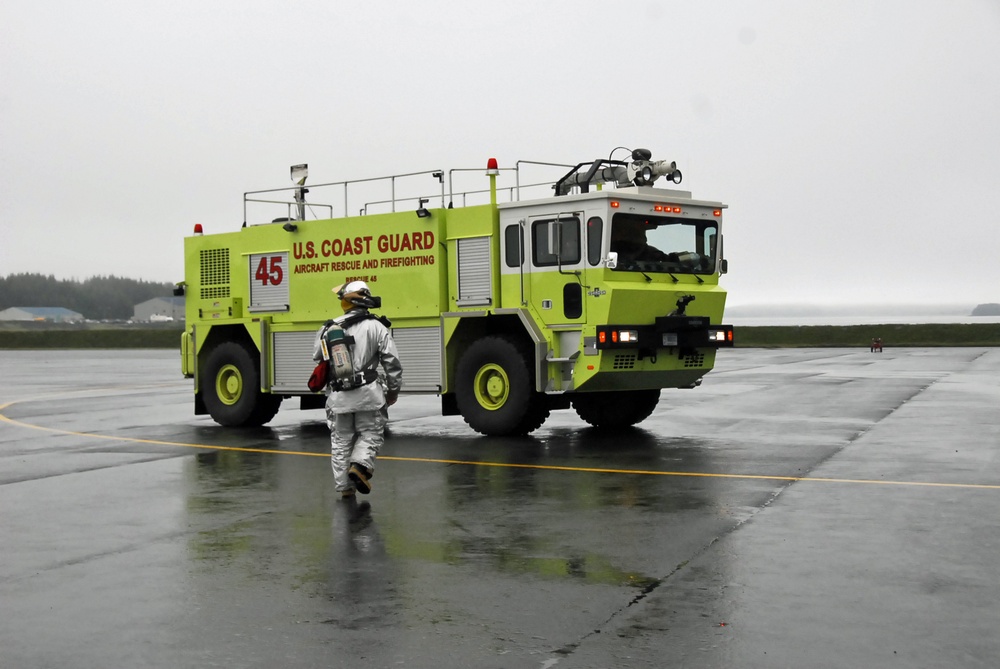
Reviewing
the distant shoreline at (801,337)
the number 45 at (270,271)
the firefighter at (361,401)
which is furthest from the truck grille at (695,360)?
the distant shoreline at (801,337)

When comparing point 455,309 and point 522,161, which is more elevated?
point 522,161

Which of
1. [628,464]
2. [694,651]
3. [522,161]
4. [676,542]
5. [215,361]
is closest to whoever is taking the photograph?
[694,651]

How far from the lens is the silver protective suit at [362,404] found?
966 centimetres

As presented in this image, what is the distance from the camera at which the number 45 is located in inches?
671

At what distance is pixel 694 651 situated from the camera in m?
5.00

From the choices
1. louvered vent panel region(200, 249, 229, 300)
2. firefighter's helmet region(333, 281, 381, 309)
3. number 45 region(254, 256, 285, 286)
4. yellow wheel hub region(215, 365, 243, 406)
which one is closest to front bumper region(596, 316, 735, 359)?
firefighter's helmet region(333, 281, 381, 309)

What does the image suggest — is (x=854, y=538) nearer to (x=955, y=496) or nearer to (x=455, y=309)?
(x=955, y=496)

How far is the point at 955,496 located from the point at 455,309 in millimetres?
7355

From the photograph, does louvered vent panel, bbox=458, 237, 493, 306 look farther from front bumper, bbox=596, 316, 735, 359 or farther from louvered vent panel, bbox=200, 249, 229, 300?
louvered vent panel, bbox=200, 249, 229, 300

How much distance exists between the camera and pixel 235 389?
56.4ft

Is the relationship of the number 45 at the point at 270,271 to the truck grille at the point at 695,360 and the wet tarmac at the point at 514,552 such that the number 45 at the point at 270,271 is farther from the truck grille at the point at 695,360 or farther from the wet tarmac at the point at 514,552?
the truck grille at the point at 695,360

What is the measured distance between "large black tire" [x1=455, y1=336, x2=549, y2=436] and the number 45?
366cm

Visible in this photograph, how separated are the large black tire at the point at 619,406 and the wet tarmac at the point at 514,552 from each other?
103cm

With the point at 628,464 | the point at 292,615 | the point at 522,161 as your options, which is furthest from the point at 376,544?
the point at 522,161
